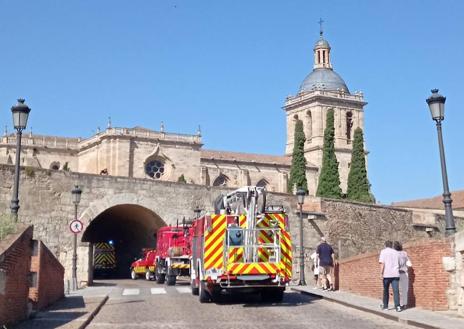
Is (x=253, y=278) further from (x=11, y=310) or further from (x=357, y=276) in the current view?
(x=11, y=310)

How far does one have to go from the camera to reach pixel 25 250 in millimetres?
12594

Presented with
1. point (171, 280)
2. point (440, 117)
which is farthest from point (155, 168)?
point (440, 117)

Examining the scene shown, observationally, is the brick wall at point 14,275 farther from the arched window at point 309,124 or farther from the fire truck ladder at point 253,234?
the arched window at point 309,124

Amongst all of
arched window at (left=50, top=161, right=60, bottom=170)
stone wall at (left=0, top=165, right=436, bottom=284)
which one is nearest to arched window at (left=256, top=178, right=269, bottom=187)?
arched window at (left=50, top=161, right=60, bottom=170)

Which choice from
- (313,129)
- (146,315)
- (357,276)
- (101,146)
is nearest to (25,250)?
(146,315)

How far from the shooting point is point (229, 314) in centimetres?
1462

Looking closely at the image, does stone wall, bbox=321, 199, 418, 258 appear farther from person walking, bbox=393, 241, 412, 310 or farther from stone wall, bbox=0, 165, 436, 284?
person walking, bbox=393, 241, 412, 310

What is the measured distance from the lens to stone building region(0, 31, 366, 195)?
242 feet

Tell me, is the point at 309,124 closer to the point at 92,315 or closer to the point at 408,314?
the point at 408,314

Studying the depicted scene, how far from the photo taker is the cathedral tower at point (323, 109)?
326 feet

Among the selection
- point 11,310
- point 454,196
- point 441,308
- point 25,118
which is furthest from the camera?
point 454,196

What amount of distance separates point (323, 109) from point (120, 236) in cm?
6127

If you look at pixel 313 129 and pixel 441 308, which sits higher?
pixel 313 129

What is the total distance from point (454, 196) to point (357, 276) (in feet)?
192
